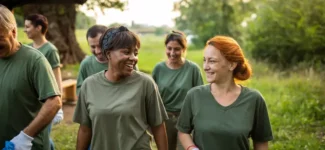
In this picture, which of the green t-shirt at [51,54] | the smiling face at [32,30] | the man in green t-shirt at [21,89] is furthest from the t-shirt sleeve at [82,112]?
the smiling face at [32,30]

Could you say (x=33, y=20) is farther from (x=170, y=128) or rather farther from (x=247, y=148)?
(x=247, y=148)

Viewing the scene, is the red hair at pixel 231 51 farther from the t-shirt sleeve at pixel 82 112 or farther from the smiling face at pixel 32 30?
the smiling face at pixel 32 30

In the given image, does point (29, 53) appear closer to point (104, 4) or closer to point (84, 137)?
point (84, 137)

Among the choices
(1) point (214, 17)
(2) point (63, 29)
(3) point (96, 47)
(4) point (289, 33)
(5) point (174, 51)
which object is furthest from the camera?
(1) point (214, 17)

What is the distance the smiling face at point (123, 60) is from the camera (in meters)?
3.17

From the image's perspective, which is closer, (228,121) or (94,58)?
(228,121)

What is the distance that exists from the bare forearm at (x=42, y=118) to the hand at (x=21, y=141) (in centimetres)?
3

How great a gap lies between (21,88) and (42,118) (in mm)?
233

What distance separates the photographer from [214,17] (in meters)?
47.9

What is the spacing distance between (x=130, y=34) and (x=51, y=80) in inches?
23.8

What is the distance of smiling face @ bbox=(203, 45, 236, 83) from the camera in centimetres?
326

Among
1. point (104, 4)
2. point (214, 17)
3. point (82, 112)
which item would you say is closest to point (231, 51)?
point (82, 112)

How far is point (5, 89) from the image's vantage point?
3043 mm

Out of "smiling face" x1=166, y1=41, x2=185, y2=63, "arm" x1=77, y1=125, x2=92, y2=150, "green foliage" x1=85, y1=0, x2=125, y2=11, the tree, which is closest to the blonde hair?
"arm" x1=77, y1=125, x2=92, y2=150
